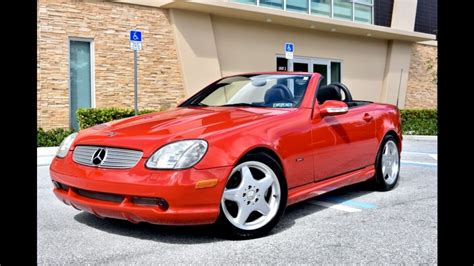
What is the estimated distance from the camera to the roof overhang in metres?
14.1

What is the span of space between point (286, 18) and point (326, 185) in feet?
41.5

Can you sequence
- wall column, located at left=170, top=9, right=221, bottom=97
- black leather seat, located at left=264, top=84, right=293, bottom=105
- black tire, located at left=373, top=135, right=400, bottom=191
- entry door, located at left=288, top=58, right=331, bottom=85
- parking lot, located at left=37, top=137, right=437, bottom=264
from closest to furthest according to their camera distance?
parking lot, located at left=37, top=137, right=437, bottom=264
black leather seat, located at left=264, top=84, right=293, bottom=105
black tire, located at left=373, top=135, right=400, bottom=191
wall column, located at left=170, top=9, right=221, bottom=97
entry door, located at left=288, top=58, right=331, bottom=85

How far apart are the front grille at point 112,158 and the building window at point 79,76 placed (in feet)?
31.2

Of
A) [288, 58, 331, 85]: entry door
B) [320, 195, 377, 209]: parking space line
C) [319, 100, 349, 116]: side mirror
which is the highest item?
[288, 58, 331, 85]: entry door

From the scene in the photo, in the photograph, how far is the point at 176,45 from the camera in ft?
47.6

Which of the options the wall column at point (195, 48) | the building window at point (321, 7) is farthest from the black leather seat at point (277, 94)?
the building window at point (321, 7)

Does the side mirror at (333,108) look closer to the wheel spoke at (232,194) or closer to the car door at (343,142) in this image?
the car door at (343,142)

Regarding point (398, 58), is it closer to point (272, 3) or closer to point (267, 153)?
point (272, 3)

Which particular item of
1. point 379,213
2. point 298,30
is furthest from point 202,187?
point 298,30

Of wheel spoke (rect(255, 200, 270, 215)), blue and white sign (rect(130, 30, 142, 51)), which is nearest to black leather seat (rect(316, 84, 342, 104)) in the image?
wheel spoke (rect(255, 200, 270, 215))

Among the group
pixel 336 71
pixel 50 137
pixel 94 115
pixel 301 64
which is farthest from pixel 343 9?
pixel 50 137

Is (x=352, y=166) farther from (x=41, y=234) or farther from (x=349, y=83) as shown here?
(x=349, y=83)

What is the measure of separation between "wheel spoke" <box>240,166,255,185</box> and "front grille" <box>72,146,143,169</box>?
813mm

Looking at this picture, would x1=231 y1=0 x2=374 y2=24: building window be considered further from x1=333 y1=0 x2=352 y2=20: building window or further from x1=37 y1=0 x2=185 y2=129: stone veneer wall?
→ x1=37 y1=0 x2=185 y2=129: stone veneer wall
